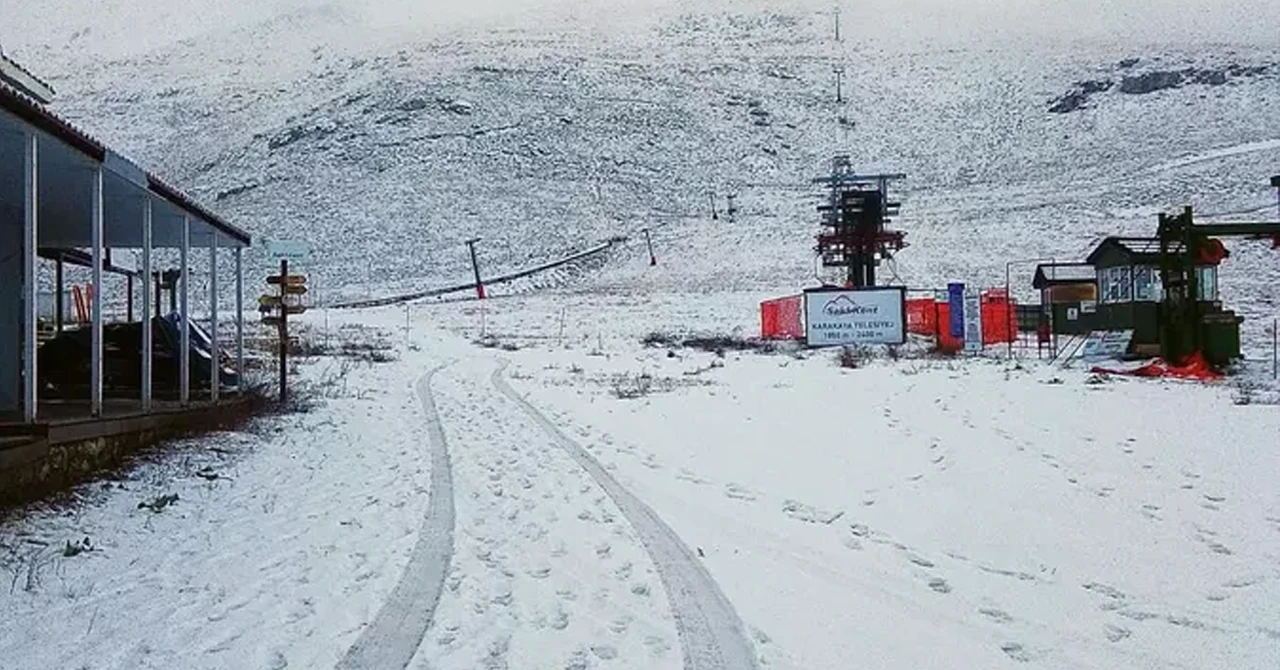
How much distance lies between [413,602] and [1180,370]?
69.9 ft

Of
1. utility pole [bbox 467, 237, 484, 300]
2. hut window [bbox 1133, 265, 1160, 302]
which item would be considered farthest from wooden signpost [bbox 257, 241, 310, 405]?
utility pole [bbox 467, 237, 484, 300]

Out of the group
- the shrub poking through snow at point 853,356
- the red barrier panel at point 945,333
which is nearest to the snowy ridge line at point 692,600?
the shrub poking through snow at point 853,356

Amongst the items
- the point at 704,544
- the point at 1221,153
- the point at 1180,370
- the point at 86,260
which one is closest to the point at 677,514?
the point at 704,544

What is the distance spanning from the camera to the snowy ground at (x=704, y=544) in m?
5.37

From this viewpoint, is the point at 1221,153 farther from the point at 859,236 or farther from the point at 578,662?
the point at 578,662

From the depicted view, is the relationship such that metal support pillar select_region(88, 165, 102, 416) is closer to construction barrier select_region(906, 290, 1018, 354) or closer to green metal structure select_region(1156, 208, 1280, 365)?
green metal structure select_region(1156, 208, 1280, 365)

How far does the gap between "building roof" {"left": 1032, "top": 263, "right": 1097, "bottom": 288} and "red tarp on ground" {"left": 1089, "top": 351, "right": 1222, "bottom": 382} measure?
15.4 metres

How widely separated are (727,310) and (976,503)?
1441 inches

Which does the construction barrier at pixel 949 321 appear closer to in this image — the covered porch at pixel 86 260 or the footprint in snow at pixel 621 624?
the covered porch at pixel 86 260

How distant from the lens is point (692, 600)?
6.13m

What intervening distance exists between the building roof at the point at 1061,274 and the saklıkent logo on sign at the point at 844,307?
Result: 1292 cm

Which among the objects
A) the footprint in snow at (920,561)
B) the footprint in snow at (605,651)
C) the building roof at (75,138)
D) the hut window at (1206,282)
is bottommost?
the footprint in snow at (605,651)

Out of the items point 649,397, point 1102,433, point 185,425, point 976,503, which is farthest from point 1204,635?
point 649,397

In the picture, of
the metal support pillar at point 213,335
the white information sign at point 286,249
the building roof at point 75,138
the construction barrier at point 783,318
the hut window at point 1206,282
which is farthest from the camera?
the construction barrier at point 783,318
